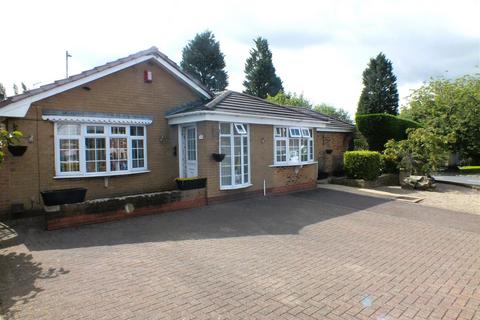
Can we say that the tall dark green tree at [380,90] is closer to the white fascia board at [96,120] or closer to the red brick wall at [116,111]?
the red brick wall at [116,111]

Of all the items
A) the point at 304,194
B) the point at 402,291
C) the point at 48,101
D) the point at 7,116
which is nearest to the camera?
the point at 402,291

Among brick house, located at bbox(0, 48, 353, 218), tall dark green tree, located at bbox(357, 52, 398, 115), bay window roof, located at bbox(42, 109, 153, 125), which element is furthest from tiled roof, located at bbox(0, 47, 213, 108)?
tall dark green tree, located at bbox(357, 52, 398, 115)

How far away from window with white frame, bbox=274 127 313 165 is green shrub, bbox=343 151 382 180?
2.83 m

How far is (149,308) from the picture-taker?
412 cm

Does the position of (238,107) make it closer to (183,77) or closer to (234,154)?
(234,154)

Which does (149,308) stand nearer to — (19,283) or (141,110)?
(19,283)

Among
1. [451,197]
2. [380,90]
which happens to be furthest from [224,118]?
[380,90]

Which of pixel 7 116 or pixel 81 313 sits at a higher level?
pixel 7 116

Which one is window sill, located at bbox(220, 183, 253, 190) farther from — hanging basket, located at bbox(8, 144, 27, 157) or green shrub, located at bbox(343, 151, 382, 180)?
green shrub, located at bbox(343, 151, 382, 180)

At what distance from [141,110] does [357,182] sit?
10738 millimetres

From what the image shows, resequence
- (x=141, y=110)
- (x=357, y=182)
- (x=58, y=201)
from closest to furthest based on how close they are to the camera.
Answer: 1. (x=58, y=201)
2. (x=141, y=110)
3. (x=357, y=182)

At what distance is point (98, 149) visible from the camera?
1053cm

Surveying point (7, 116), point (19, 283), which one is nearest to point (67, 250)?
point (19, 283)

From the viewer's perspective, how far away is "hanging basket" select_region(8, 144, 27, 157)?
875 cm
